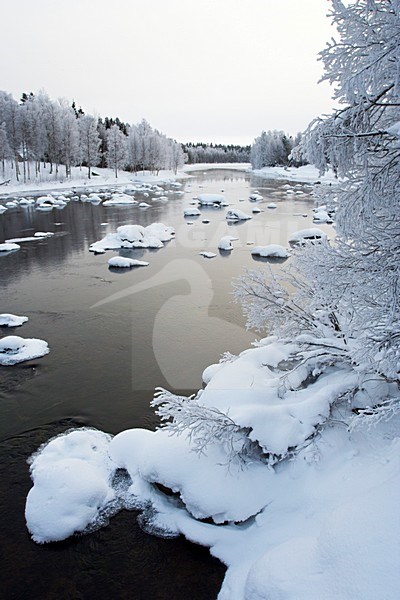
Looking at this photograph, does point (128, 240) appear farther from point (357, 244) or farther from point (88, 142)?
point (88, 142)

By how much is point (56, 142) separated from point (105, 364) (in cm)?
6392

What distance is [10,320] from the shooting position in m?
15.2

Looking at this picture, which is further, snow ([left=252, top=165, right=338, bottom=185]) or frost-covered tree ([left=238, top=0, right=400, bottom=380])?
snow ([left=252, top=165, right=338, bottom=185])

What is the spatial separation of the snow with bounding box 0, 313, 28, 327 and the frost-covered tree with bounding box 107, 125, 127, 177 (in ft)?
217

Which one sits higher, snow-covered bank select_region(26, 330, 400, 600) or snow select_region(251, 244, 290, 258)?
snow select_region(251, 244, 290, 258)

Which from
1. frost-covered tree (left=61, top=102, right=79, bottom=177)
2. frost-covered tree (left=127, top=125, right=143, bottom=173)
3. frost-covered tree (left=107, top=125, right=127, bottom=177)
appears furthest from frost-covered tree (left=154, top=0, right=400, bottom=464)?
frost-covered tree (left=127, top=125, right=143, bottom=173)

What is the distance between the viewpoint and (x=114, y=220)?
3781cm

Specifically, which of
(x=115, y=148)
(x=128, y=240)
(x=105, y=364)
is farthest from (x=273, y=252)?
(x=115, y=148)

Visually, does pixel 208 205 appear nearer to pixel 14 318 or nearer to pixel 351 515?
pixel 14 318

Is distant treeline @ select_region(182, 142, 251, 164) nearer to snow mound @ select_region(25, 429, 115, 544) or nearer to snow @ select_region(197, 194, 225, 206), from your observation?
snow @ select_region(197, 194, 225, 206)

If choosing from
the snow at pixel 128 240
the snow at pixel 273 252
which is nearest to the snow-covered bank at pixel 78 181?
the snow at pixel 128 240

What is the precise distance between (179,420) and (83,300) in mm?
12037

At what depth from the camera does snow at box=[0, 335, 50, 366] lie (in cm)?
1274

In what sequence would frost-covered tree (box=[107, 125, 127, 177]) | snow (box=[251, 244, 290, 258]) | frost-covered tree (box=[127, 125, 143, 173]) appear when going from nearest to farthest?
snow (box=[251, 244, 290, 258]), frost-covered tree (box=[107, 125, 127, 177]), frost-covered tree (box=[127, 125, 143, 173])
